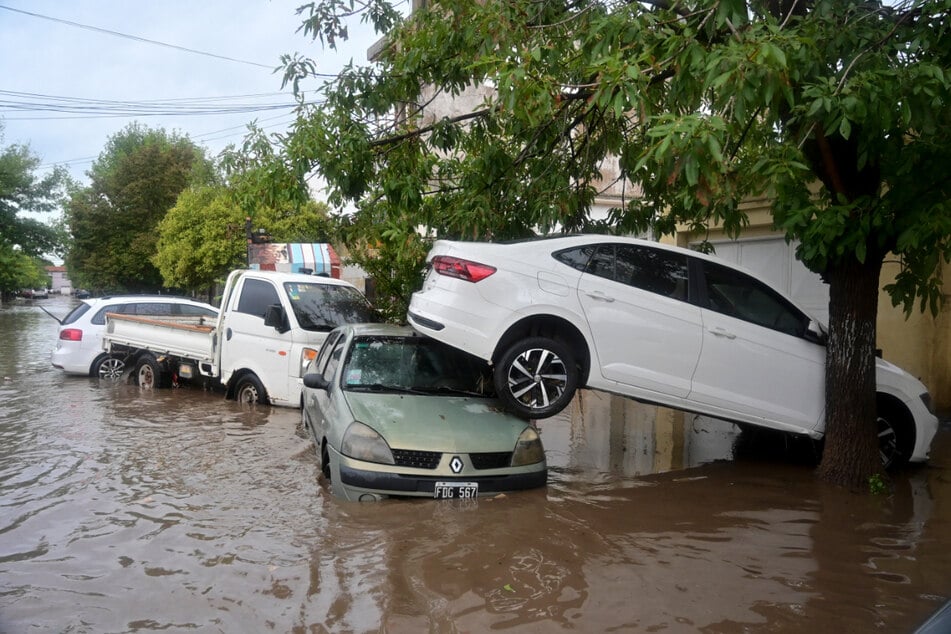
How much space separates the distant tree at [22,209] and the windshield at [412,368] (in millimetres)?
44418

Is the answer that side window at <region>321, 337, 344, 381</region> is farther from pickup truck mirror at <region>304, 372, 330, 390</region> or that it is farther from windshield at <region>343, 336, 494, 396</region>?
windshield at <region>343, 336, 494, 396</region>

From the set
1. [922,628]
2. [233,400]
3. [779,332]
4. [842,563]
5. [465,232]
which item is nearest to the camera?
[922,628]

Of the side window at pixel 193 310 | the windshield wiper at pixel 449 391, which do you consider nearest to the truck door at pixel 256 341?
the windshield wiper at pixel 449 391

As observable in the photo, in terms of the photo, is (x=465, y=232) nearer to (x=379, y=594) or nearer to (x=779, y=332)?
(x=779, y=332)

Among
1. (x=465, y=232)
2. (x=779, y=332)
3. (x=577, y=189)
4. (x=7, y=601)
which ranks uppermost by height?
(x=577, y=189)

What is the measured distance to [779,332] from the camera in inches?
276

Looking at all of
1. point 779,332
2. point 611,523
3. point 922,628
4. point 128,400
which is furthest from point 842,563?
point 128,400

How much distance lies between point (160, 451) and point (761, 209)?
354 inches

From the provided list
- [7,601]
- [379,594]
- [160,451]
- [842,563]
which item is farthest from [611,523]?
[160,451]

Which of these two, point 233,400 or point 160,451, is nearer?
point 160,451

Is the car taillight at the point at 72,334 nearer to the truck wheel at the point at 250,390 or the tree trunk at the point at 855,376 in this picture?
the truck wheel at the point at 250,390

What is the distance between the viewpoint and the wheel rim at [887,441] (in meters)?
7.34

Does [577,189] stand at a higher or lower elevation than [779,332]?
higher

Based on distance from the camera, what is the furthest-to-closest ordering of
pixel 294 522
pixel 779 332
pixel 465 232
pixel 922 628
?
pixel 465 232
pixel 779 332
pixel 294 522
pixel 922 628
